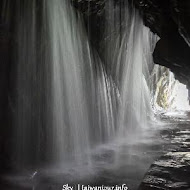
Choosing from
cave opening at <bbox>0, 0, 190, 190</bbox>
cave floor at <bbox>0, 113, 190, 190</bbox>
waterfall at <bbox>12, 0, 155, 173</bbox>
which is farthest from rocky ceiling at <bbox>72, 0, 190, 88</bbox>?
cave floor at <bbox>0, 113, 190, 190</bbox>

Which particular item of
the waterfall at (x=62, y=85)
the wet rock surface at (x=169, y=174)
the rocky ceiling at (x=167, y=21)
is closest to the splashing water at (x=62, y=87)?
the waterfall at (x=62, y=85)

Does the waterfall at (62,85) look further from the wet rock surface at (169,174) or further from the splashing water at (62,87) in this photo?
the wet rock surface at (169,174)

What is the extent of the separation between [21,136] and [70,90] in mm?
3438

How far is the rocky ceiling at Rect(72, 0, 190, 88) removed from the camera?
10.1 metres

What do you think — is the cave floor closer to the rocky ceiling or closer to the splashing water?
the splashing water

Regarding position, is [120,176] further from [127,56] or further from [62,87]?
[127,56]

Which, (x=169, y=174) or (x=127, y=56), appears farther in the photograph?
(x=127, y=56)

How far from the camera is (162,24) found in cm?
1287

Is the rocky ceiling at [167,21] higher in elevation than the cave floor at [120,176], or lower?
higher

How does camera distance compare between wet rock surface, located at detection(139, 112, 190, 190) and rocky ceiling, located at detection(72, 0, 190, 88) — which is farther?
rocky ceiling, located at detection(72, 0, 190, 88)

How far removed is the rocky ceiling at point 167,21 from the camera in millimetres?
10078

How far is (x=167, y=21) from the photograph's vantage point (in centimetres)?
1241

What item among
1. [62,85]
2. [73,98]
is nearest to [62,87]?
[62,85]

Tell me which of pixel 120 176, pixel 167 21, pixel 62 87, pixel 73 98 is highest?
pixel 167 21
